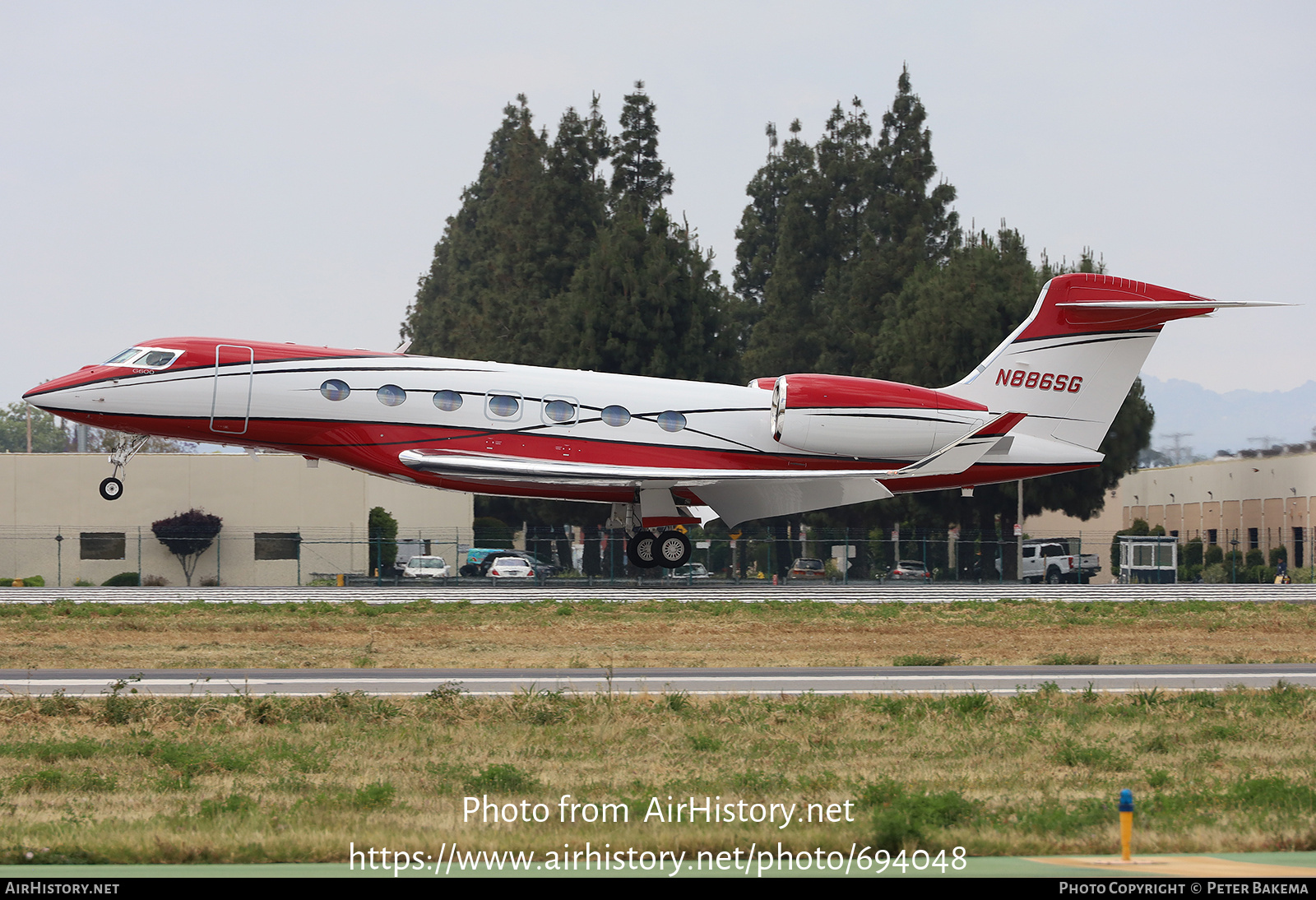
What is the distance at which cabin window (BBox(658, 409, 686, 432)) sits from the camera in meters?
33.1

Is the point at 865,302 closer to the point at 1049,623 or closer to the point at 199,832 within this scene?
the point at 1049,623

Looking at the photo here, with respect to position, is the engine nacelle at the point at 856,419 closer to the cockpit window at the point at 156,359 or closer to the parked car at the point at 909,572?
the cockpit window at the point at 156,359

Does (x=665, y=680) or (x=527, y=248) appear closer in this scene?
(x=665, y=680)

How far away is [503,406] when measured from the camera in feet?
105

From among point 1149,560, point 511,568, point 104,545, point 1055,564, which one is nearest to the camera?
point 511,568

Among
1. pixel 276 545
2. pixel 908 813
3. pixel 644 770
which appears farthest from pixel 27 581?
pixel 908 813

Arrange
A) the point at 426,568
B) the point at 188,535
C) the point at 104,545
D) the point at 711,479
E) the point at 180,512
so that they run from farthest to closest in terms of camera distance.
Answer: the point at 426,568
the point at 180,512
the point at 104,545
the point at 188,535
the point at 711,479

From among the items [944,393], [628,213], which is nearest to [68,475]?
[628,213]

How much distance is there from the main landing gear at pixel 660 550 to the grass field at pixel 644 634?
8.46ft

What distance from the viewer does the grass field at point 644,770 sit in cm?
896

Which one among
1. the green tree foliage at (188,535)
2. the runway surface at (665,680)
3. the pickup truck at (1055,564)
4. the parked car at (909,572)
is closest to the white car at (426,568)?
the green tree foliage at (188,535)

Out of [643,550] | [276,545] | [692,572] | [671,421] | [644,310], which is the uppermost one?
[644,310]

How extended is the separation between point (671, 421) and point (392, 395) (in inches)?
260

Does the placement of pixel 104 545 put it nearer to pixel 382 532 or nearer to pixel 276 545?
pixel 276 545
